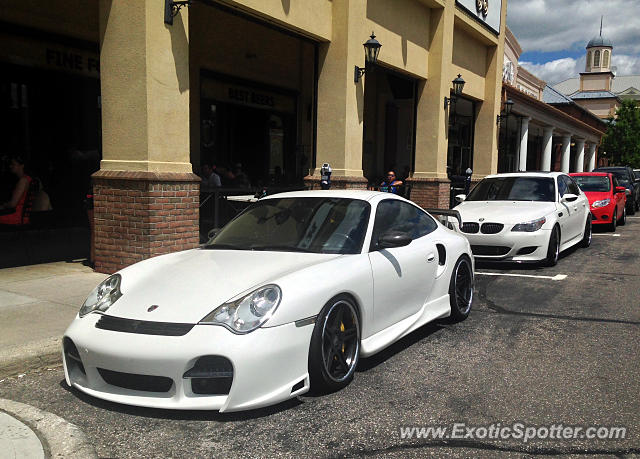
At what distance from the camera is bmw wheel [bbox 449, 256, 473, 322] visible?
5.87 m

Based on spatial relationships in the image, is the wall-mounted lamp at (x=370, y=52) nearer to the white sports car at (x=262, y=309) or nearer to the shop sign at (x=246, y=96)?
the shop sign at (x=246, y=96)

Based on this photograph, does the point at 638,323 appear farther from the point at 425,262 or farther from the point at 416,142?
the point at 416,142

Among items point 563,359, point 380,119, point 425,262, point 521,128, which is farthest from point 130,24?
point 521,128

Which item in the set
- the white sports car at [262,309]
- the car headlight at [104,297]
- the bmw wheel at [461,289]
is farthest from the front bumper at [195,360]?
the bmw wheel at [461,289]

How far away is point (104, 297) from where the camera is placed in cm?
411

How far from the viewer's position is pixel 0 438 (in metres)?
3.40

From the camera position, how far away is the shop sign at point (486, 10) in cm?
1875

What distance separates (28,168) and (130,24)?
18.1 ft

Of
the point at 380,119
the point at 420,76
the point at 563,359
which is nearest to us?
the point at 563,359

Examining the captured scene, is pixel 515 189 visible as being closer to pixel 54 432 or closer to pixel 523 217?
pixel 523 217

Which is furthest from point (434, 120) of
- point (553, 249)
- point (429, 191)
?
point (553, 249)

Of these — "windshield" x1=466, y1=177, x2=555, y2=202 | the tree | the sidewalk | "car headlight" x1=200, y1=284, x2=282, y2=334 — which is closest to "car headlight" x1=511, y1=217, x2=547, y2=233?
"windshield" x1=466, y1=177, x2=555, y2=202

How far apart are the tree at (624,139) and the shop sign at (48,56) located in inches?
2106

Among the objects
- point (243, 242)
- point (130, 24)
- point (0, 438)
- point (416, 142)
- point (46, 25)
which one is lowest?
point (0, 438)
